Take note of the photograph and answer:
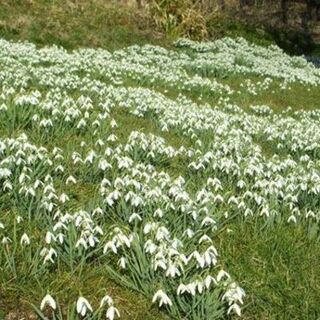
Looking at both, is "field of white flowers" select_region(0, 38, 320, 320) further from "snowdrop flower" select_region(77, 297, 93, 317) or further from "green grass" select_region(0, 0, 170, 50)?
"green grass" select_region(0, 0, 170, 50)

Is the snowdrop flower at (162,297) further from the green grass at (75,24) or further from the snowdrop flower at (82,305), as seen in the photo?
the green grass at (75,24)

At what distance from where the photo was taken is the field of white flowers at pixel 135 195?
412cm

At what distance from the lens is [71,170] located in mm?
6230

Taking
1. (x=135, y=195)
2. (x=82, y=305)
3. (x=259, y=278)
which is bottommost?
(x=259, y=278)

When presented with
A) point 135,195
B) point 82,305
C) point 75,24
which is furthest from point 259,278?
point 75,24

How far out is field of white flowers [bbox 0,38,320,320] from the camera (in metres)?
4.12

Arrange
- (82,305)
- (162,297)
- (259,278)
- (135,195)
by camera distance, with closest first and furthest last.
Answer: (82,305), (162,297), (259,278), (135,195)

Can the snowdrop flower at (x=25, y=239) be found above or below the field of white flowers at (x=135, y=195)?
above

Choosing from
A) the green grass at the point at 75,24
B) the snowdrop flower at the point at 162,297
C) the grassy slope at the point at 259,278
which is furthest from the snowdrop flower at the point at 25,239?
the green grass at the point at 75,24

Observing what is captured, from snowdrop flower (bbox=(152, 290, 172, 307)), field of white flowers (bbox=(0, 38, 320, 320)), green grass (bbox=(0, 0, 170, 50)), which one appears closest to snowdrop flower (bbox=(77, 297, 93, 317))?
field of white flowers (bbox=(0, 38, 320, 320))

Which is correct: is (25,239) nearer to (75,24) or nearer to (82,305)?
(82,305)

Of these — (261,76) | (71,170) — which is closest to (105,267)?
(71,170)

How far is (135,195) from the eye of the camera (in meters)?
5.10

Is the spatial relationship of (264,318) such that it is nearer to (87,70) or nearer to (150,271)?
(150,271)
